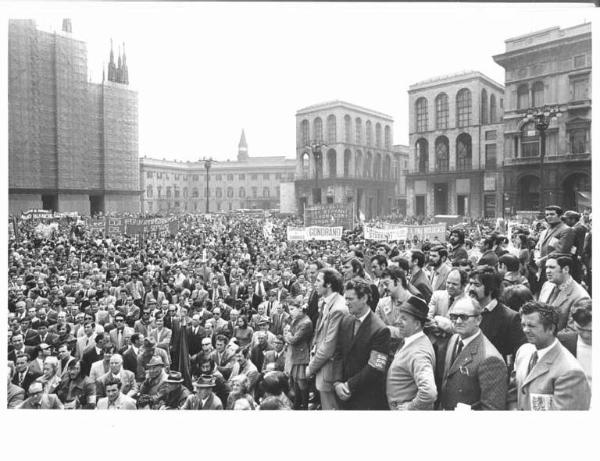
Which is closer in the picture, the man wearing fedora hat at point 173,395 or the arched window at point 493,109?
the man wearing fedora hat at point 173,395

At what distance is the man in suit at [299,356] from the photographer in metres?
4.90

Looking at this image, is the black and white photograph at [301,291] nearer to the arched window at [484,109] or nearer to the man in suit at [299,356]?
the man in suit at [299,356]

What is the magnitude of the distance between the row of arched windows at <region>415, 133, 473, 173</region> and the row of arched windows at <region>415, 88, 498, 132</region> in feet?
3.68

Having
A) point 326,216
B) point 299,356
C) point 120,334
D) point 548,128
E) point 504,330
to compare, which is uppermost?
point 548,128

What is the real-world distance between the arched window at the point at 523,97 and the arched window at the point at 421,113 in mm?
12372

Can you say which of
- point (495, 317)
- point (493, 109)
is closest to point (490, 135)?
point (493, 109)

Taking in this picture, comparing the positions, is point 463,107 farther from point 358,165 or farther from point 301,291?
point 301,291

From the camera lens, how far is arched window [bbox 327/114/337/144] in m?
40.9

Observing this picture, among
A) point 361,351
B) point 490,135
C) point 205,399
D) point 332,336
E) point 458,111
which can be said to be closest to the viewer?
point 361,351

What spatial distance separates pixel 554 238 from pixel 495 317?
Result: 315cm

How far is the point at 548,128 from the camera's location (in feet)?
63.2

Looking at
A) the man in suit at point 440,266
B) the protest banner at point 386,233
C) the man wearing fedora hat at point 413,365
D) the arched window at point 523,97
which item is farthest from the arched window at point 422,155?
the man wearing fedora hat at point 413,365

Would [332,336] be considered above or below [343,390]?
above
